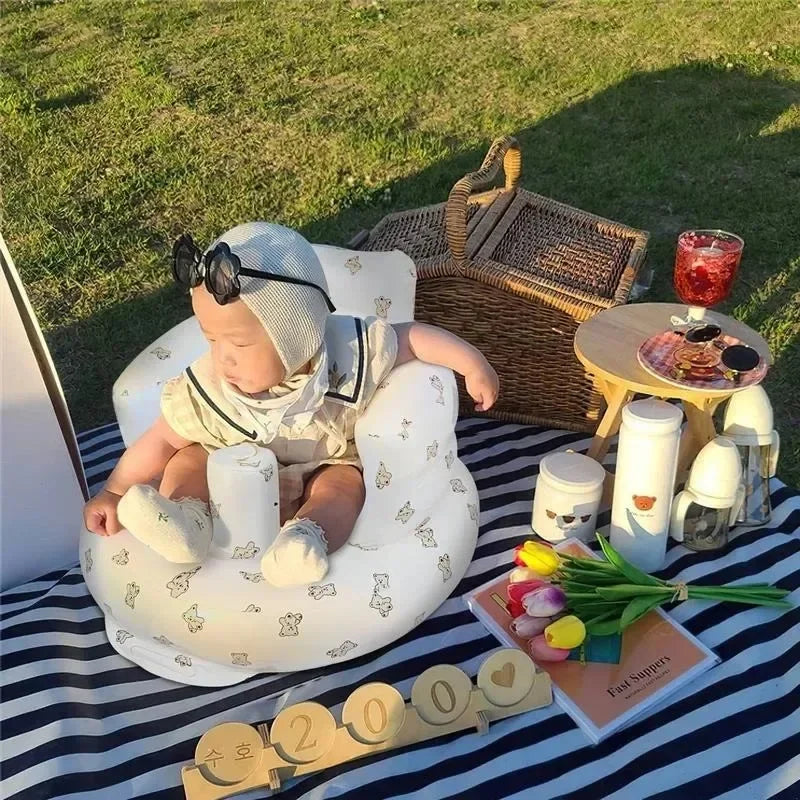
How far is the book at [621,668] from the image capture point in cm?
147

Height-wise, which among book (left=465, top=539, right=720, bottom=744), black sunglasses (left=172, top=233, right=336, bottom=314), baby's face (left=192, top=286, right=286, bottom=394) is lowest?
book (left=465, top=539, right=720, bottom=744)

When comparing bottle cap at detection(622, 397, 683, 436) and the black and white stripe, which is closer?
the black and white stripe

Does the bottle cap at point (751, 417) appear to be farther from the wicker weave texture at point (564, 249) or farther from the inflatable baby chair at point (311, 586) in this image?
the inflatable baby chair at point (311, 586)

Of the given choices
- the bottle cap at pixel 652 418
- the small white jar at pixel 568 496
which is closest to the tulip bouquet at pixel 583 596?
the small white jar at pixel 568 496

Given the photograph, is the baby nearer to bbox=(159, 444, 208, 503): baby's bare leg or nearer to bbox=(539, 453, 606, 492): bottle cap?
bbox=(159, 444, 208, 503): baby's bare leg

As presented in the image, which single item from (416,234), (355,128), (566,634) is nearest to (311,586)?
(566,634)

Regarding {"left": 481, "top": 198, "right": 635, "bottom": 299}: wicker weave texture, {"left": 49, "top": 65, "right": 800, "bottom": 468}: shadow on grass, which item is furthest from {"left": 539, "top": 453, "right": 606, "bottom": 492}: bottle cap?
{"left": 49, "top": 65, "right": 800, "bottom": 468}: shadow on grass

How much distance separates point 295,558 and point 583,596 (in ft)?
1.69

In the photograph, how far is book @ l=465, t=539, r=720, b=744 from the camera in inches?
57.7

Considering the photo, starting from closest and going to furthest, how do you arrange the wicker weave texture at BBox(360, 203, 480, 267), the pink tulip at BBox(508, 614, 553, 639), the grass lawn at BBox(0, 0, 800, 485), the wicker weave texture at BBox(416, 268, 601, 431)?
the pink tulip at BBox(508, 614, 553, 639) → the wicker weave texture at BBox(416, 268, 601, 431) → the wicker weave texture at BBox(360, 203, 480, 267) → the grass lawn at BBox(0, 0, 800, 485)

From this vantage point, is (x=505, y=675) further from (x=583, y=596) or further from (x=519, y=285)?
(x=519, y=285)

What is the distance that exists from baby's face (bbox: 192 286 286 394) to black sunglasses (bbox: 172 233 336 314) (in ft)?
0.10

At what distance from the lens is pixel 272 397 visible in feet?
5.22

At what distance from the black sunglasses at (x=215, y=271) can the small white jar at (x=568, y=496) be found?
2.05ft
